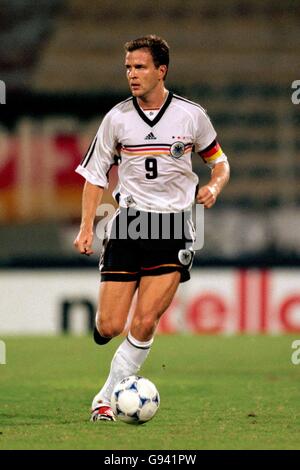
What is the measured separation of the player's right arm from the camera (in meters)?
6.37

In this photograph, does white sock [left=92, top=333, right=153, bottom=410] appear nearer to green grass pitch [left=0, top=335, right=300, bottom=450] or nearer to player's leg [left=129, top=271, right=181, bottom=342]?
player's leg [left=129, top=271, right=181, bottom=342]

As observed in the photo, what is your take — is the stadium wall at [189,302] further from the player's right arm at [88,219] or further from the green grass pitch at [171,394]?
the player's right arm at [88,219]

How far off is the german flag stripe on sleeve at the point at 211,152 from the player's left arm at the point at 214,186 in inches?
1.8

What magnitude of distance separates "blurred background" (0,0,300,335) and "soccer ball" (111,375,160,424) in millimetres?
8020

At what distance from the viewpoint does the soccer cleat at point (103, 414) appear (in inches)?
251

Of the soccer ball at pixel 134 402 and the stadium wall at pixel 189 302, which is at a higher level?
the stadium wall at pixel 189 302

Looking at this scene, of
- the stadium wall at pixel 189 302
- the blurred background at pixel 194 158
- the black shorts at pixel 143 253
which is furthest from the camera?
the blurred background at pixel 194 158

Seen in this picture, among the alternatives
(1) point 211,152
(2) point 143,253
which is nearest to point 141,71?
(1) point 211,152

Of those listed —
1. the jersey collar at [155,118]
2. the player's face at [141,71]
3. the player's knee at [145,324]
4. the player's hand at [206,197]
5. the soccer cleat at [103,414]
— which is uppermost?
the player's face at [141,71]

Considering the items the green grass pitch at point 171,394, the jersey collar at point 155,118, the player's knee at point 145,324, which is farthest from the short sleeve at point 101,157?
the green grass pitch at point 171,394

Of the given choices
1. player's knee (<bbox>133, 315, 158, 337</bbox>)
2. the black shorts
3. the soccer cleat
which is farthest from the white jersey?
the soccer cleat

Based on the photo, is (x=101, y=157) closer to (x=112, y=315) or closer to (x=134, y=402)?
(x=112, y=315)

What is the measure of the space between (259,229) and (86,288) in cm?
278

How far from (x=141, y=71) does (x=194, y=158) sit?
1067 cm
